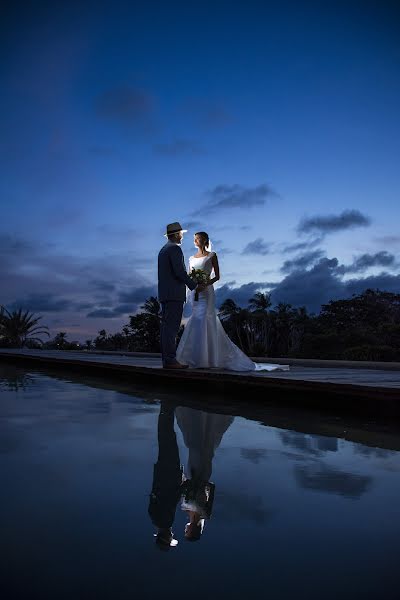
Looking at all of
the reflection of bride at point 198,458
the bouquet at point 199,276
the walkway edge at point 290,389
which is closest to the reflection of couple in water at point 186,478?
the reflection of bride at point 198,458

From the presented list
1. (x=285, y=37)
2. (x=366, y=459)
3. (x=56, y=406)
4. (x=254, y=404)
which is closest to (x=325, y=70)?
(x=285, y=37)

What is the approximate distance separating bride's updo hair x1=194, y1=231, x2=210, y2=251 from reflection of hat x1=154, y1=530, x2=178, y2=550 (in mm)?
6560

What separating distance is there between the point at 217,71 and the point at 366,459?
40.0 feet

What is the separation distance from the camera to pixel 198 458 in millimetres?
2857

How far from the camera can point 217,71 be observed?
13.1m

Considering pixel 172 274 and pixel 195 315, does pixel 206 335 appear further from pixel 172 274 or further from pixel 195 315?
pixel 172 274

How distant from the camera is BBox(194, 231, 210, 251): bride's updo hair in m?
7.99

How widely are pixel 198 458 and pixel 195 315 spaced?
205 inches

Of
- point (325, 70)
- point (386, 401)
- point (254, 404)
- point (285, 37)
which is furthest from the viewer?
point (325, 70)

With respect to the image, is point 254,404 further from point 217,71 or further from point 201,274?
point 217,71

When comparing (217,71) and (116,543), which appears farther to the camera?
(217,71)

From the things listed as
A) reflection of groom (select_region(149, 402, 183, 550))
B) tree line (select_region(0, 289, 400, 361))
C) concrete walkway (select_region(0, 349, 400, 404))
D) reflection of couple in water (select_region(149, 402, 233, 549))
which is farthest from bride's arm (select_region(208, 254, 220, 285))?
tree line (select_region(0, 289, 400, 361))

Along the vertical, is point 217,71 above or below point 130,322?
above

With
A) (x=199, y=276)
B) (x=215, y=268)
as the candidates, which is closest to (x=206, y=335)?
(x=199, y=276)
